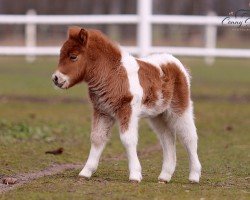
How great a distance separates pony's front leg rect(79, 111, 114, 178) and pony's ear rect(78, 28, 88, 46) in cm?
77

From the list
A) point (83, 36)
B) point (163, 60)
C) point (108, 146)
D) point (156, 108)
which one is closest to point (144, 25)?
point (108, 146)

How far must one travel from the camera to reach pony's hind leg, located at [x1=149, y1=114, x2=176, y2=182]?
9.59 meters

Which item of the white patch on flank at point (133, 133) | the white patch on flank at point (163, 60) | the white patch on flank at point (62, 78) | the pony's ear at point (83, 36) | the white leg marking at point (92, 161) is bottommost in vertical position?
the white leg marking at point (92, 161)

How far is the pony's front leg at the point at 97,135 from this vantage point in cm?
929

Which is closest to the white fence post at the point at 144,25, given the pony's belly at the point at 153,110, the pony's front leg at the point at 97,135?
the pony's belly at the point at 153,110

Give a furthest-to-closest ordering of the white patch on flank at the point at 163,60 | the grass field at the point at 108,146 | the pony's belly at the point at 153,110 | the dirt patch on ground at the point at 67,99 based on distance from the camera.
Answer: the dirt patch on ground at the point at 67,99, the white patch on flank at the point at 163,60, the pony's belly at the point at 153,110, the grass field at the point at 108,146

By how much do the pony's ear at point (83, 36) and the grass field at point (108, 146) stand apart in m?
1.45

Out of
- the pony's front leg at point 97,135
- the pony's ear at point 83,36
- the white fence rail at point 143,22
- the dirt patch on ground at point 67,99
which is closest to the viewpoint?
the pony's ear at point 83,36

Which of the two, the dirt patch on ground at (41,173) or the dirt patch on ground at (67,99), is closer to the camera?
the dirt patch on ground at (41,173)

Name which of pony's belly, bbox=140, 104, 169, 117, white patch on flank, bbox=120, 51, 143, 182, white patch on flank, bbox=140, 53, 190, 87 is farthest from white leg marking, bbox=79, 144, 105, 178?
white patch on flank, bbox=140, 53, 190, 87

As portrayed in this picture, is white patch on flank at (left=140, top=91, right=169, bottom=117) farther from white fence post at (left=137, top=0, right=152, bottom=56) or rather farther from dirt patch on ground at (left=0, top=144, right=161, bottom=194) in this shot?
white fence post at (left=137, top=0, right=152, bottom=56)

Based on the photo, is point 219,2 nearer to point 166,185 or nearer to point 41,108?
point 41,108

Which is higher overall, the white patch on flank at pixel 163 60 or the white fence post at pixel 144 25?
the white patch on flank at pixel 163 60

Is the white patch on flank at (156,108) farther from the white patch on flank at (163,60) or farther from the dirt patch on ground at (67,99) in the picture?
the dirt patch on ground at (67,99)
